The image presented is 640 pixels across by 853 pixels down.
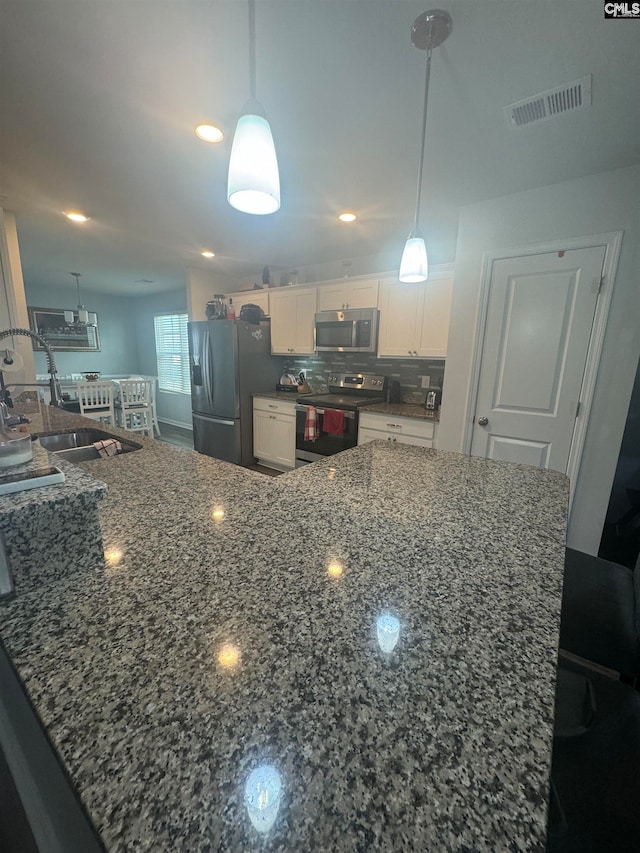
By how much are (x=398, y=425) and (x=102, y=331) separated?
20.7 ft

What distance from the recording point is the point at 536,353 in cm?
221

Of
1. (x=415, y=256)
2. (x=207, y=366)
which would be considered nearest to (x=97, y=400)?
(x=207, y=366)

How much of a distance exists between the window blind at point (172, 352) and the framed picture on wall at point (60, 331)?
3.88 ft

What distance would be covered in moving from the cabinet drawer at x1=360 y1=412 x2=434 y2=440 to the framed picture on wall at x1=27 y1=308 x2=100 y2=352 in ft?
18.4

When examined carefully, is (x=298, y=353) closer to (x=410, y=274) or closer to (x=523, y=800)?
(x=410, y=274)

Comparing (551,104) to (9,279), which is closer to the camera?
(551,104)

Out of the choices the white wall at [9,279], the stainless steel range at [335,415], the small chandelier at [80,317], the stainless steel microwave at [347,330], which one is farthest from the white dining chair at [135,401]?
the stainless steel microwave at [347,330]

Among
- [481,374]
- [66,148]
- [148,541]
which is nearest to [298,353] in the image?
[481,374]

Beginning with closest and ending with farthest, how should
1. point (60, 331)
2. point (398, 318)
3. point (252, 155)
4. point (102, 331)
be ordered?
point (252, 155) → point (398, 318) → point (60, 331) → point (102, 331)

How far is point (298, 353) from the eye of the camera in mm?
3959

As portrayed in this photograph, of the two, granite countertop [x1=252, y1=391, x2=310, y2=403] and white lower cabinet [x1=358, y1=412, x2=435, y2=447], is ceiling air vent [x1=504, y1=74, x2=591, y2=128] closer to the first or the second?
white lower cabinet [x1=358, y1=412, x2=435, y2=447]

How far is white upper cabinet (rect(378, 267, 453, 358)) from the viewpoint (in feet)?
9.57

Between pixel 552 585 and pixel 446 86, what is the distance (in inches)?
69.9
